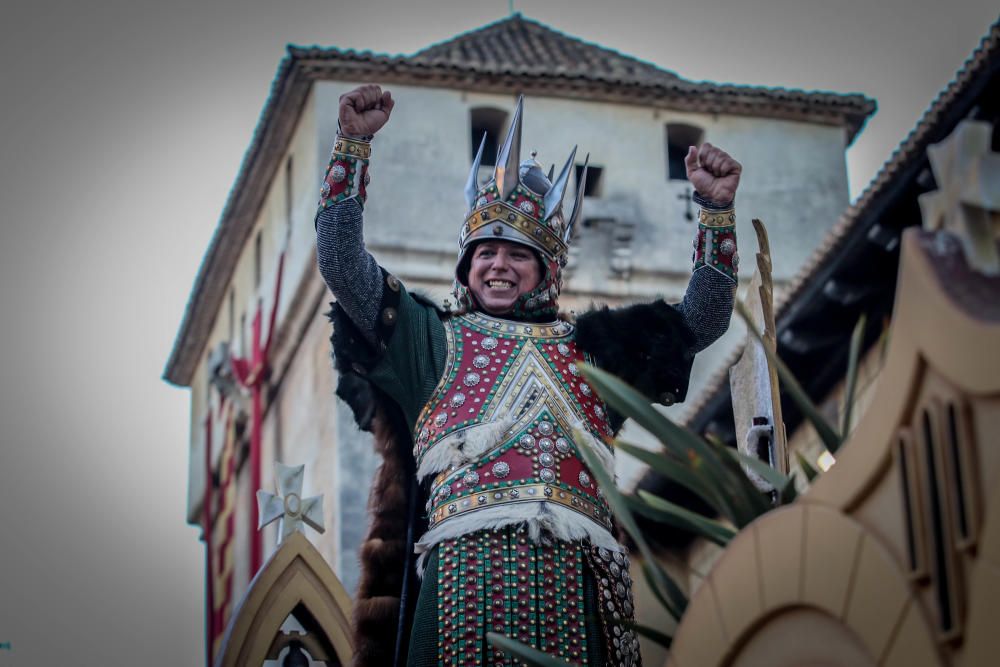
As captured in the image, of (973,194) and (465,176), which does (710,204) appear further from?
(465,176)

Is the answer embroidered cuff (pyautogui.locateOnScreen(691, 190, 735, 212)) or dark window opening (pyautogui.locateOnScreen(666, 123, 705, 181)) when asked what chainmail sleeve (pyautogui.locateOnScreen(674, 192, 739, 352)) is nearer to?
embroidered cuff (pyautogui.locateOnScreen(691, 190, 735, 212))

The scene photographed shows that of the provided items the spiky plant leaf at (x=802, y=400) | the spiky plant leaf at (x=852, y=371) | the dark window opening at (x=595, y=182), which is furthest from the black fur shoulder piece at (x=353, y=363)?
the dark window opening at (x=595, y=182)

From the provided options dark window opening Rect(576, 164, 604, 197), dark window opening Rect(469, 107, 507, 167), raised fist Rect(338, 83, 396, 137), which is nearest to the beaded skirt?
raised fist Rect(338, 83, 396, 137)

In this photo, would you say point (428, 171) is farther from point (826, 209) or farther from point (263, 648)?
point (263, 648)

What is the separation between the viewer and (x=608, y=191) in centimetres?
3148

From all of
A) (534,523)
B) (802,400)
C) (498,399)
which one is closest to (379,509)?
A: (498,399)

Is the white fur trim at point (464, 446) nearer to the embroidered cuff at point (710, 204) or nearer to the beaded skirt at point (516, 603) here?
the beaded skirt at point (516, 603)

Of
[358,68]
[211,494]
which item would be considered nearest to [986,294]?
[358,68]

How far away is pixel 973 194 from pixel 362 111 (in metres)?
3.11

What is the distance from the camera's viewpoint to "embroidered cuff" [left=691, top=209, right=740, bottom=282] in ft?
24.8

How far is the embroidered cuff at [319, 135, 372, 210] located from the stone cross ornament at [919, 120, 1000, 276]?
293cm

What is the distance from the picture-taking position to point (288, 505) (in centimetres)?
905

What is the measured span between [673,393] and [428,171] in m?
23.1

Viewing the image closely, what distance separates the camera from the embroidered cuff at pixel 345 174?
7.20 m
